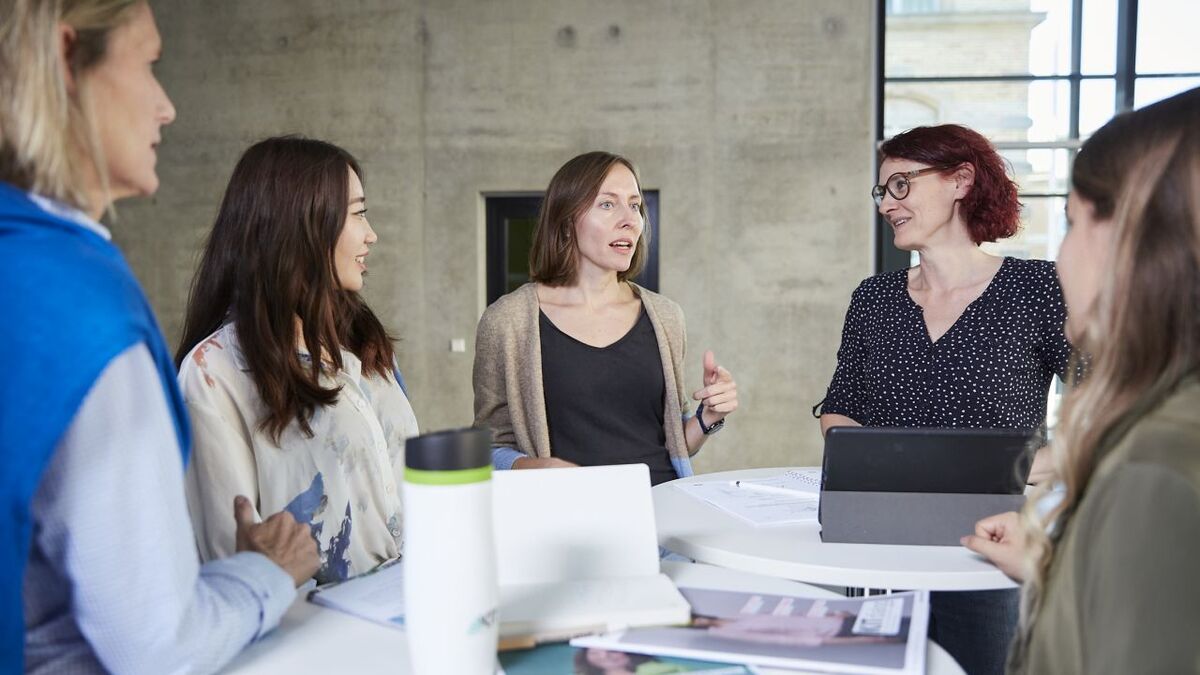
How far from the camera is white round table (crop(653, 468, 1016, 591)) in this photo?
1.43 m

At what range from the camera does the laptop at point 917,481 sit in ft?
4.84

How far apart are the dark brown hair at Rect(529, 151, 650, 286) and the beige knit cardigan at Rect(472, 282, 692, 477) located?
0.34 ft

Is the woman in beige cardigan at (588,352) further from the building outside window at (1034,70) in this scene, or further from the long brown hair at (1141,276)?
the building outside window at (1034,70)

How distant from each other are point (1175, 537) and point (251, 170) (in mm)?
1740

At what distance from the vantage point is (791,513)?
1841 mm

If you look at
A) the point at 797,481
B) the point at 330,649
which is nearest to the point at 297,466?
the point at 330,649

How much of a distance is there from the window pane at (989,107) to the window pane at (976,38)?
95 mm

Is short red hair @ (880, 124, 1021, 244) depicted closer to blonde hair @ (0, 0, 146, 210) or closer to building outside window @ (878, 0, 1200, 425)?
blonde hair @ (0, 0, 146, 210)

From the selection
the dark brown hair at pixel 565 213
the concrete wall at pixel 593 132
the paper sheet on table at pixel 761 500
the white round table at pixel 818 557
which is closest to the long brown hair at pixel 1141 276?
the white round table at pixel 818 557

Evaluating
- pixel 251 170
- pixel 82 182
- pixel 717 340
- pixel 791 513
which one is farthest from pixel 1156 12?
pixel 82 182

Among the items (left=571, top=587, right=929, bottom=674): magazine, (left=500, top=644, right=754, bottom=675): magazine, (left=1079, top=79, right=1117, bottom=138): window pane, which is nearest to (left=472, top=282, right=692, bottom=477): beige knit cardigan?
(left=571, top=587, right=929, bottom=674): magazine

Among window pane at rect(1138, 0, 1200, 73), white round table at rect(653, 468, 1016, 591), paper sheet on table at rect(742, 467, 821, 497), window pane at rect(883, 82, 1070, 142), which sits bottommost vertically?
paper sheet on table at rect(742, 467, 821, 497)

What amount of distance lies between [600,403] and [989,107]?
4756 mm

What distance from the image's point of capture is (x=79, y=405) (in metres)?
0.84
